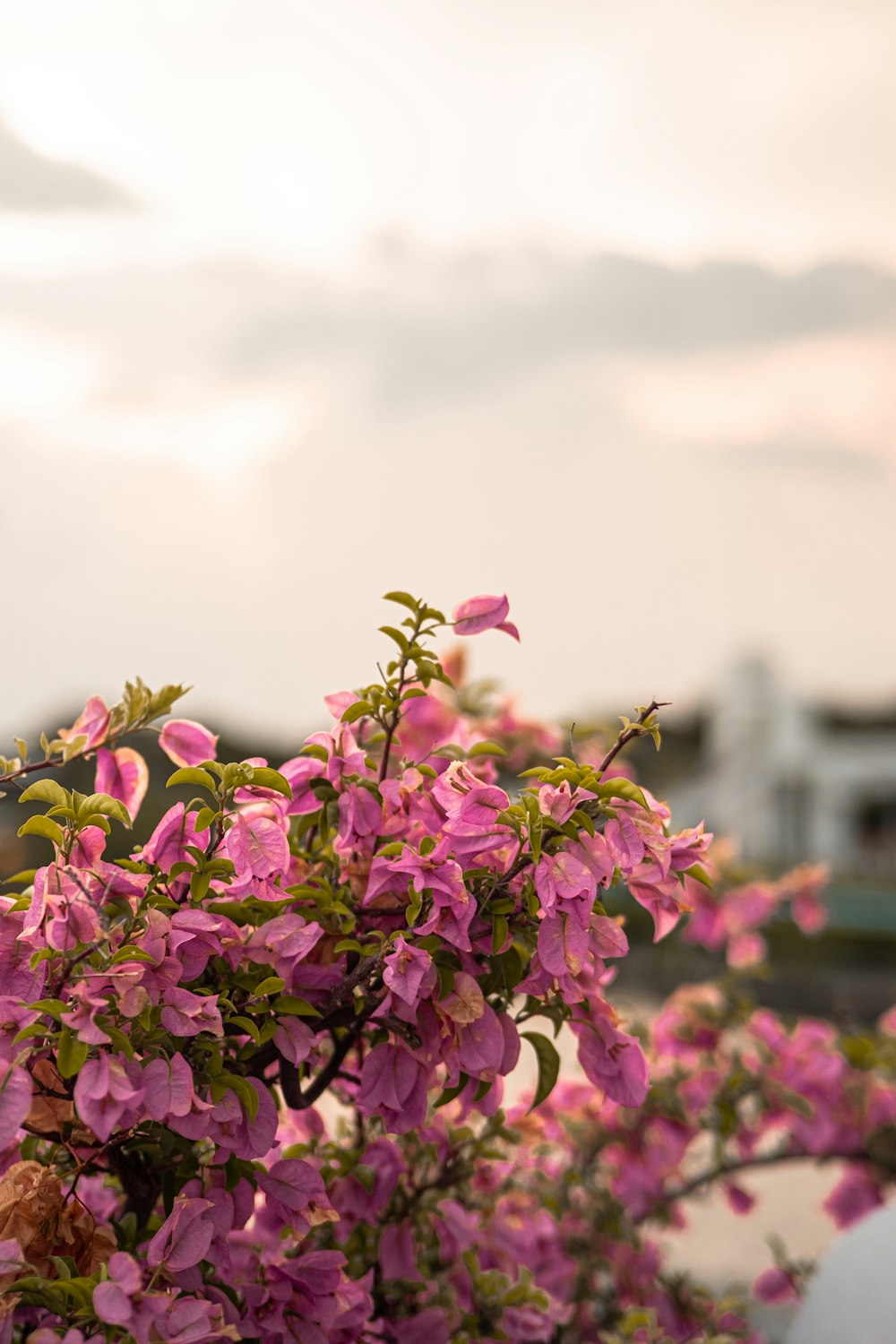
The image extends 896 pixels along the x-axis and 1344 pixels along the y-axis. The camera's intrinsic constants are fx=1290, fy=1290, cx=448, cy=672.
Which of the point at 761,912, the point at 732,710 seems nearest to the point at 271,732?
the point at 732,710

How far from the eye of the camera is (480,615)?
53.5 inches

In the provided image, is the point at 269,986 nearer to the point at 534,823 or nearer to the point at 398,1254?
the point at 534,823

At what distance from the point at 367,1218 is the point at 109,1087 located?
67 centimetres

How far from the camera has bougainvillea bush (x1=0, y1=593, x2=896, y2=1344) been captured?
1094 millimetres

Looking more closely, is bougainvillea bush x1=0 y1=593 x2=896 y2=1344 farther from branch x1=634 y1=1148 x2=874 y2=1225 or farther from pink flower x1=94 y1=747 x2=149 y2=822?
branch x1=634 y1=1148 x2=874 y2=1225

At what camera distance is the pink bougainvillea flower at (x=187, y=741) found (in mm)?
1428

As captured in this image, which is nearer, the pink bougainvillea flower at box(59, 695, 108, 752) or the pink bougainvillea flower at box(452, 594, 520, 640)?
the pink bougainvillea flower at box(452, 594, 520, 640)

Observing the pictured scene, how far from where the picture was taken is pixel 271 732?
33.2 meters

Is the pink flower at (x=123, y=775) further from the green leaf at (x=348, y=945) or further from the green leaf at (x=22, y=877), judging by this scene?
the green leaf at (x=348, y=945)

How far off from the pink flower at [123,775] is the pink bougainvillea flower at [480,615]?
41cm

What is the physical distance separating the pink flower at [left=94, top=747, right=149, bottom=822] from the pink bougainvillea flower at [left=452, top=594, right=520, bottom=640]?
0.41m

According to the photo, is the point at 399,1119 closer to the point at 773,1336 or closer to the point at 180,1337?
the point at 180,1337

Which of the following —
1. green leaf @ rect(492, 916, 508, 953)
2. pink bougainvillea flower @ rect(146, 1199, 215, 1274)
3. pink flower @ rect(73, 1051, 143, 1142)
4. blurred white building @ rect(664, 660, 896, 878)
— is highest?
blurred white building @ rect(664, 660, 896, 878)

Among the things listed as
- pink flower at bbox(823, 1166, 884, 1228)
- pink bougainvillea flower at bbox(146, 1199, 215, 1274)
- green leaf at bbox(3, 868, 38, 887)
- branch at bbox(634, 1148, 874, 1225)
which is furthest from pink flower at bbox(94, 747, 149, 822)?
pink flower at bbox(823, 1166, 884, 1228)
